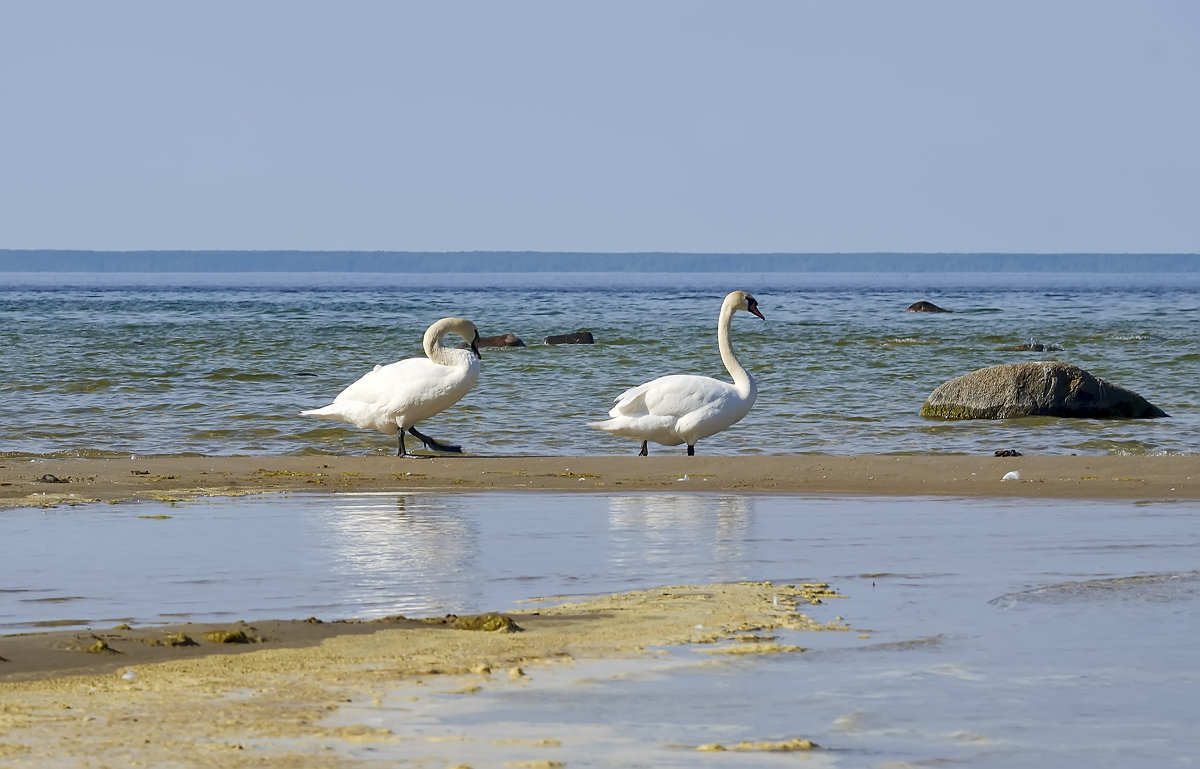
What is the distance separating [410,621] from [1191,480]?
7.44 m

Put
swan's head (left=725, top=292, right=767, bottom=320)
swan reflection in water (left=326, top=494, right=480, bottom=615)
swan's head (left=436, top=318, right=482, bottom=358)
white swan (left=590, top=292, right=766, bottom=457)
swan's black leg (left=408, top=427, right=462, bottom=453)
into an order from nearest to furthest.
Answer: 1. swan reflection in water (left=326, top=494, right=480, bottom=615)
2. white swan (left=590, top=292, right=766, bottom=457)
3. swan's black leg (left=408, top=427, right=462, bottom=453)
4. swan's head (left=436, top=318, right=482, bottom=358)
5. swan's head (left=725, top=292, right=767, bottom=320)

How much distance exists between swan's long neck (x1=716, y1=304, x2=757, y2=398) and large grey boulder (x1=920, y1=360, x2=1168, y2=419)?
3.66 m

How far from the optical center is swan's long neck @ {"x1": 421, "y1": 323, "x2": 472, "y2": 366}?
15085mm

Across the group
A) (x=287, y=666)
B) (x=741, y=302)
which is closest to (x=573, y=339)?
(x=741, y=302)

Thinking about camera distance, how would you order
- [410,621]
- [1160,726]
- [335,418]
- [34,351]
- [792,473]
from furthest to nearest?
[34,351] → [335,418] → [792,473] → [410,621] → [1160,726]

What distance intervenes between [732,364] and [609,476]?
3382 millimetres

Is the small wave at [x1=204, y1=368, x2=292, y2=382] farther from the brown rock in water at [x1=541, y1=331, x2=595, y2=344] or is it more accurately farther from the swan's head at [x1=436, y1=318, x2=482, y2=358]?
Result: the brown rock in water at [x1=541, y1=331, x2=595, y2=344]

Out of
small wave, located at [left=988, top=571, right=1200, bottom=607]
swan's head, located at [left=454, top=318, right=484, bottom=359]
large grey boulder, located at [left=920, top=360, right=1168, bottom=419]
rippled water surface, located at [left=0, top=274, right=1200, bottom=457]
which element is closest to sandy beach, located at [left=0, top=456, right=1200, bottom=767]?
small wave, located at [left=988, top=571, right=1200, bottom=607]

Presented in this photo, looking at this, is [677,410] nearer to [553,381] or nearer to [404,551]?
A: [404,551]

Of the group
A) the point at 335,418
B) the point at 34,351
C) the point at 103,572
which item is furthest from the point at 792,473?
the point at 34,351

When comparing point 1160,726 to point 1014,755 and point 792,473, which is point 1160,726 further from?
point 792,473

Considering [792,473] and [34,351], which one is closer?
[792,473]

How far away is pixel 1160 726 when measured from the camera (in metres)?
4.95

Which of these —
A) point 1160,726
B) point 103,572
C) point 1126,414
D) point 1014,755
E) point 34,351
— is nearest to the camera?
point 1014,755
